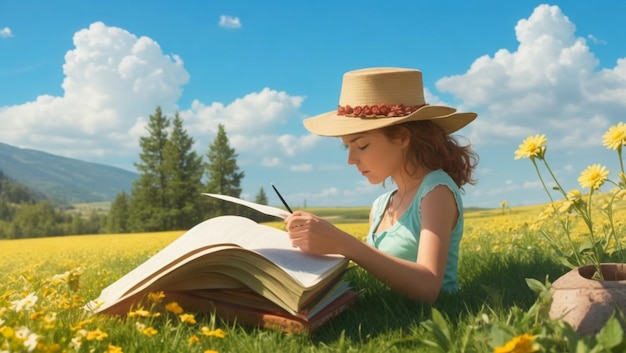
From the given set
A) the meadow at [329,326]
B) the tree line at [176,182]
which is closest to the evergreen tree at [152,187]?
the tree line at [176,182]

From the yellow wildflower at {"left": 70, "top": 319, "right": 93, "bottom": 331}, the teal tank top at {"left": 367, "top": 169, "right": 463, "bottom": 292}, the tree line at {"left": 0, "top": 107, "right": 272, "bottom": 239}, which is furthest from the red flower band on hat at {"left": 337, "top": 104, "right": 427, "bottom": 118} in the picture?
the tree line at {"left": 0, "top": 107, "right": 272, "bottom": 239}

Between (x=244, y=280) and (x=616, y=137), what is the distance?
196 cm

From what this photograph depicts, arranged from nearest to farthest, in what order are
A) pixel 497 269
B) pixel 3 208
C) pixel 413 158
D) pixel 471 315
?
1. pixel 471 315
2. pixel 413 158
3. pixel 497 269
4. pixel 3 208

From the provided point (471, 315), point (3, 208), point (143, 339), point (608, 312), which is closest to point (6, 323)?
point (143, 339)

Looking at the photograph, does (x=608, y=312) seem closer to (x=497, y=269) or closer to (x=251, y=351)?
(x=251, y=351)

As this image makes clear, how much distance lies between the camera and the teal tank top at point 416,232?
153 inches

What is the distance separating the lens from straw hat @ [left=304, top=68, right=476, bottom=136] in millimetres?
3916

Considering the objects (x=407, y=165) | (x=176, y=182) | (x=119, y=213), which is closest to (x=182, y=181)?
(x=176, y=182)

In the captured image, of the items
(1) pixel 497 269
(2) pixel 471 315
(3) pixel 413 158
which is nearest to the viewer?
(2) pixel 471 315

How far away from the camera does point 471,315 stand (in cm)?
313

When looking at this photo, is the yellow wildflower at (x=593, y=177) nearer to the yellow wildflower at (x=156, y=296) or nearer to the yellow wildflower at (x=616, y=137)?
the yellow wildflower at (x=616, y=137)

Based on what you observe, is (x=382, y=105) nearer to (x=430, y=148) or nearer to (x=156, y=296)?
(x=430, y=148)

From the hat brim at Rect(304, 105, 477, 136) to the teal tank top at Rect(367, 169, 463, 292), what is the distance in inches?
13.8

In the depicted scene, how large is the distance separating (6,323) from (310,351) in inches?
60.2
